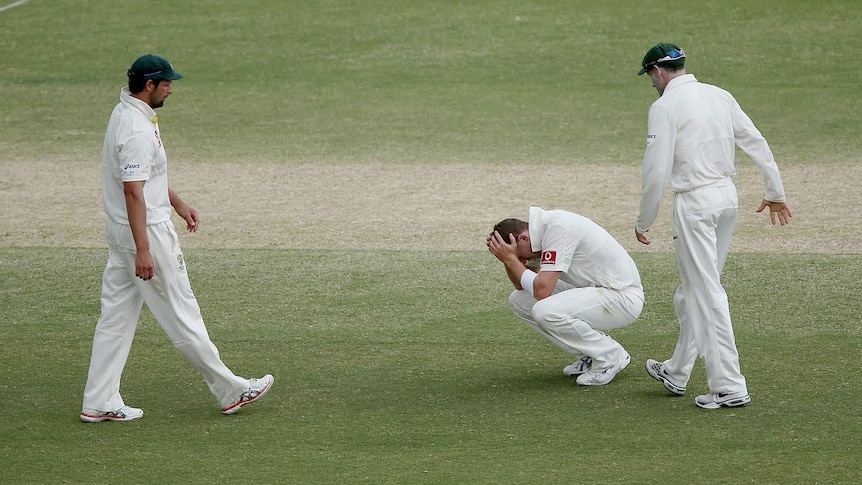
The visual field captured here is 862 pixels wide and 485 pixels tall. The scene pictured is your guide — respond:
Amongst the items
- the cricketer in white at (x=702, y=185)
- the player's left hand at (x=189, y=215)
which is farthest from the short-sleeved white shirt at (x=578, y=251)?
the player's left hand at (x=189, y=215)

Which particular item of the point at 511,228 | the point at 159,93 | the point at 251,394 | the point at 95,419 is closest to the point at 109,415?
the point at 95,419

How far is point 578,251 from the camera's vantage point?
6707 mm

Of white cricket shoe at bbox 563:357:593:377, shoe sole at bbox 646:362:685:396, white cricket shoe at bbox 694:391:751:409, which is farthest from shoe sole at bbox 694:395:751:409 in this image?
white cricket shoe at bbox 563:357:593:377

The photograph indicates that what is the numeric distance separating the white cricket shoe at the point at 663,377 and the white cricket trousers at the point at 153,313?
2336 mm

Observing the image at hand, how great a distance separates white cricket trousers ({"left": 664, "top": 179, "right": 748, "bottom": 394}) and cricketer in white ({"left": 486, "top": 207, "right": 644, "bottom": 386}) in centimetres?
58

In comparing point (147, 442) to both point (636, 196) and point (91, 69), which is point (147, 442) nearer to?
point (636, 196)

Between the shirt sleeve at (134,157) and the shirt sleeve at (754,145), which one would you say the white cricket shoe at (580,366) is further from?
the shirt sleeve at (134,157)

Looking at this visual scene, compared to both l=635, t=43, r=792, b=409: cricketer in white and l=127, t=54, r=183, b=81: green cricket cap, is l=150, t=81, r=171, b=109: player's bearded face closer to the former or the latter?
l=127, t=54, r=183, b=81: green cricket cap

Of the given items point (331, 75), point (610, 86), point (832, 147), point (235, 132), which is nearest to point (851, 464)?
point (832, 147)

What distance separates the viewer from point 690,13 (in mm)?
20891

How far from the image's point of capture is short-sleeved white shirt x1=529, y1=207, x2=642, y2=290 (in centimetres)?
653

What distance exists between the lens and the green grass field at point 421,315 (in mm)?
5656

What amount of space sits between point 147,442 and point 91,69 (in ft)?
48.2

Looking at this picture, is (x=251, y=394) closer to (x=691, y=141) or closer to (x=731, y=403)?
(x=731, y=403)
